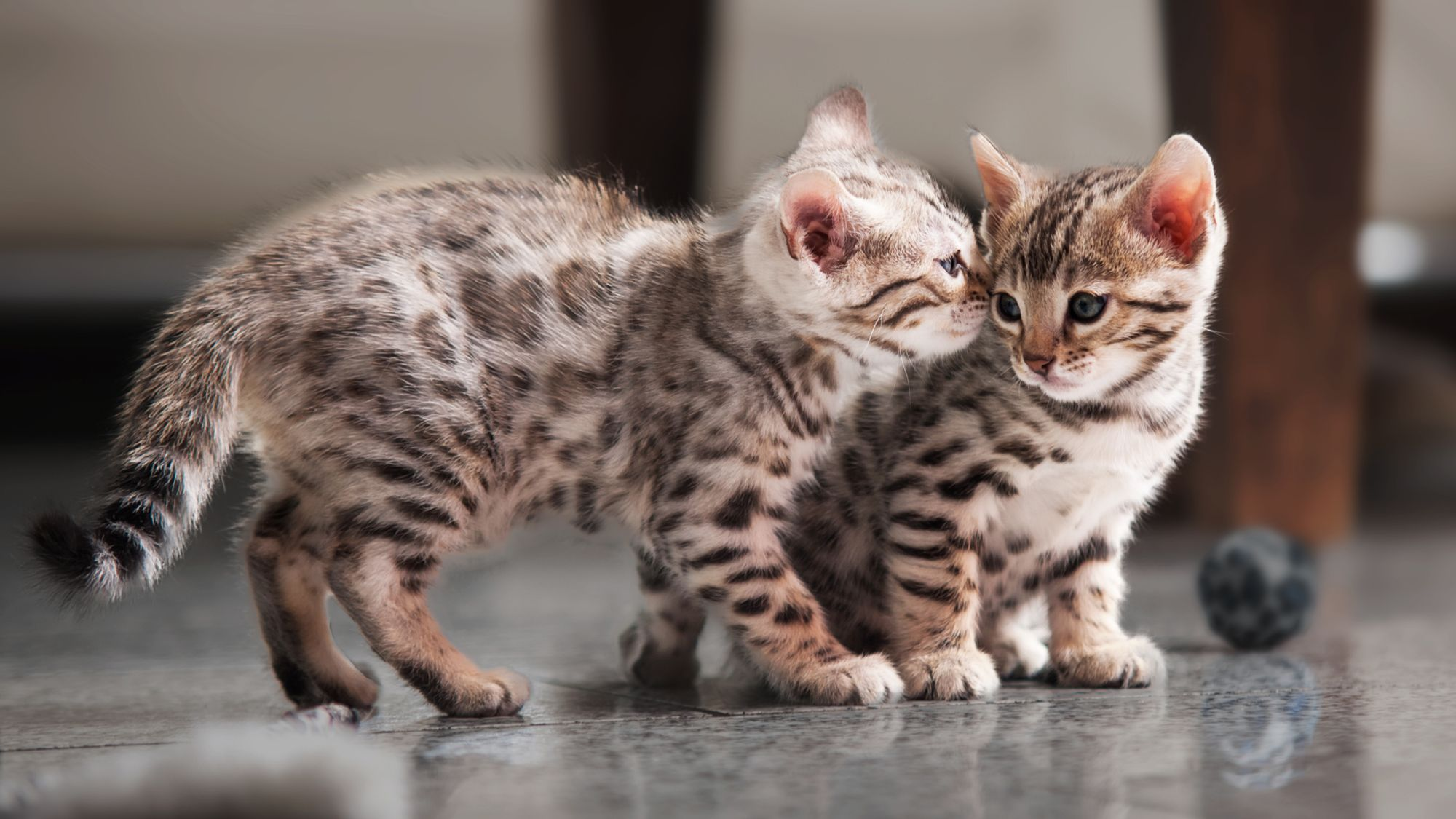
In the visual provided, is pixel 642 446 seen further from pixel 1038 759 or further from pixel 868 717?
pixel 1038 759

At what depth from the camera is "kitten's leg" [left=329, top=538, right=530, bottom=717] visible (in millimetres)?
1644

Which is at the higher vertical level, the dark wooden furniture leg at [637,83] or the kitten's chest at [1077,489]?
the dark wooden furniture leg at [637,83]

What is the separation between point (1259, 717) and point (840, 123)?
3.16 ft

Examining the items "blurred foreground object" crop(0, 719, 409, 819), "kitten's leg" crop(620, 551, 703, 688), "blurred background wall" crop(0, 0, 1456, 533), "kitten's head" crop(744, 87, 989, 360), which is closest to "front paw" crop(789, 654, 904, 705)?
"kitten's leg" crop(620, 551, 703, 688)

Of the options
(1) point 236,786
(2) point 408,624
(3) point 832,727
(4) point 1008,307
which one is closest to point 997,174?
(4) point 1008,307

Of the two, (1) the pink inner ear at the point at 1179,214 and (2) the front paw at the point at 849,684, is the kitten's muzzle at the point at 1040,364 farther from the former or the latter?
(2) the front paw at the point at 849,684

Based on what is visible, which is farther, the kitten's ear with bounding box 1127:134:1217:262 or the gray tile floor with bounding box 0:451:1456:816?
the kitten's ear with bounding box 1127:134:1217:262

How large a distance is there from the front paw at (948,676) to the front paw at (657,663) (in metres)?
0.33

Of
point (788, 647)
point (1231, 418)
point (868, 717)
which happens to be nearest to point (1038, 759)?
point (868, 717)

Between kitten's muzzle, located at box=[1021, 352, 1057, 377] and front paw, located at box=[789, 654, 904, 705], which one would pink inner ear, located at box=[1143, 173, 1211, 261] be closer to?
kitten's muzzle, located at box=[1021, 352, 1057, 377]

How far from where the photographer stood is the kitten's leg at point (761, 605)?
1695mm

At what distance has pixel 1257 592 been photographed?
6.93 feet

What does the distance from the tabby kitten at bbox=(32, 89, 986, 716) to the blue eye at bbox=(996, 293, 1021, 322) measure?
0.08 feet

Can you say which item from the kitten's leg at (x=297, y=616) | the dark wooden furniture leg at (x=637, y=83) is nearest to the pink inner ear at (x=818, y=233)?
the kitten's leg at (x=297, y=616)
